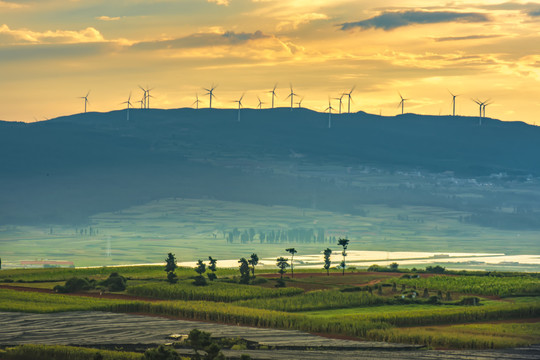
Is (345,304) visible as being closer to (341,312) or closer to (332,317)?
(341,312)

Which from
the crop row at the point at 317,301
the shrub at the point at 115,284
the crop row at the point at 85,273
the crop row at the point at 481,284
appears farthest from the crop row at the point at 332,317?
the crop row at the point at 85,273

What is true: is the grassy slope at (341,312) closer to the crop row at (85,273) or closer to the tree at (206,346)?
the crop row at (85,273)

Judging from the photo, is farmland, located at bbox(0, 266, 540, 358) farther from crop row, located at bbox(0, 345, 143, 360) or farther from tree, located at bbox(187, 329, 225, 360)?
crop row, located at bbox(0, 345, 143, 360)

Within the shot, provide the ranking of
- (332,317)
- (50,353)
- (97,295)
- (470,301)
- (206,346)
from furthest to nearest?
(97,295)
(470,301)
(332,317)
(50,353)
(206,346)

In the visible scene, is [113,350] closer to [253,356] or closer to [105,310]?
[253,356]

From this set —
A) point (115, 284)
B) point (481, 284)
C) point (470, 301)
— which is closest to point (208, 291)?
point (115, 284)

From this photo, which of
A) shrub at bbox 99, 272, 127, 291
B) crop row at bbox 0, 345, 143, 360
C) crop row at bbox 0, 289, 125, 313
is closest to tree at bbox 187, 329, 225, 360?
crop row at bbox 0, 345, 143, 360
